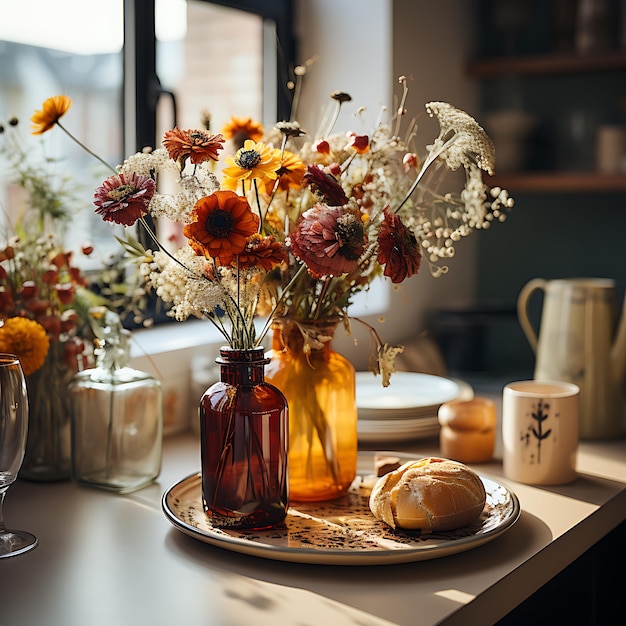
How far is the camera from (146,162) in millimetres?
1084

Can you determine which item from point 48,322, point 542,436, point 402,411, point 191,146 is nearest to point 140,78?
point 48,322

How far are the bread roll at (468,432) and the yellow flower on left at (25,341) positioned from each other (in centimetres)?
62

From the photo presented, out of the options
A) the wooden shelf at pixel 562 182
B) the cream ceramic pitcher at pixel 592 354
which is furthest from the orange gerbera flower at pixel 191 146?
the wooden shelf at pixel 562 182

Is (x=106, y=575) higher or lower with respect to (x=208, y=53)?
lower

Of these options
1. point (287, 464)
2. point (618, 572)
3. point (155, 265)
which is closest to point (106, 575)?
point (287, 464)

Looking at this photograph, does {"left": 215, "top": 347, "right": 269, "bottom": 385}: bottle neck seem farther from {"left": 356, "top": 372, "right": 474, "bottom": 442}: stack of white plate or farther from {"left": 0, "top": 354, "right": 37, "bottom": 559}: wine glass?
{"left": 356, "top": 372, "right": 474, "bottom": 442}: stack of white plate

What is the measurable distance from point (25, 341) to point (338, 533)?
1.53ft

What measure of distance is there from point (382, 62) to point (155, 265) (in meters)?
1.22

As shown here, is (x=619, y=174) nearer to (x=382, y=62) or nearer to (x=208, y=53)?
(x=382, y=62)

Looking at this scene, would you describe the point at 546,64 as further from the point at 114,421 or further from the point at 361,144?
the point at 114,421

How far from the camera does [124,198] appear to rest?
101 cm

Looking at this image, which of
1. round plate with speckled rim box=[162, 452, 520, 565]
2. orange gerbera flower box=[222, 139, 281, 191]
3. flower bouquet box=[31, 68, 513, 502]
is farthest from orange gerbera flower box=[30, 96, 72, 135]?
round plate with speckled rim box=[162, 452, 520, 565]

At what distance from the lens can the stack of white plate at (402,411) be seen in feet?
5.21

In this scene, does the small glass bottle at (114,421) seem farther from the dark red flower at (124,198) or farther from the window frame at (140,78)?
the window frame at (140,78)
